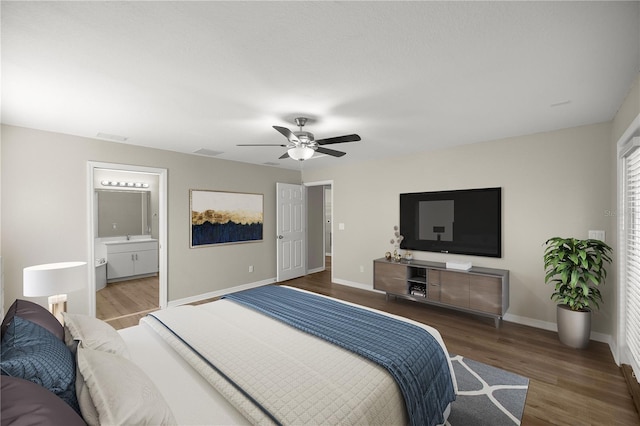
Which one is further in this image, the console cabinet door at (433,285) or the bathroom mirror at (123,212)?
the bathroom mirror at (123,212)

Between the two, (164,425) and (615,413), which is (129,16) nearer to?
(164,425)

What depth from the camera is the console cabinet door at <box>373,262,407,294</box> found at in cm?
425

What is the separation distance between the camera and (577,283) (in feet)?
9.63

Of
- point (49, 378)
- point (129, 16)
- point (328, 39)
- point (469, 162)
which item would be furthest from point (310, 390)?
point (469, 162)

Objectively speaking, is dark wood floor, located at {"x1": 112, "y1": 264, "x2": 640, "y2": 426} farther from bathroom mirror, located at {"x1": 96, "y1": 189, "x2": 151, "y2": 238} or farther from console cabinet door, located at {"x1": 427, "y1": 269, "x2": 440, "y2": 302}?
bathroom mirror, located at {"x1": 96, "y1": 189, "x2": 151, "y2": 238}

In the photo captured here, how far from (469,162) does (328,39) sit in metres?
3.16

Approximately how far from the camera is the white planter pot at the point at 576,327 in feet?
9.46

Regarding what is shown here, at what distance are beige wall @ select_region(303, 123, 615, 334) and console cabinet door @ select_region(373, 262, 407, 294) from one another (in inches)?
19.1

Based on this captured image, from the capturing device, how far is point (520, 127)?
3246mm

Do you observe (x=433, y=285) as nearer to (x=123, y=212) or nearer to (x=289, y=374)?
(x=289, y=374)

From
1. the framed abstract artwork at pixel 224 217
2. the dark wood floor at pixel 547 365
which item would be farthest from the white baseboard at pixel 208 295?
the dark wood floor at pixel 547 365

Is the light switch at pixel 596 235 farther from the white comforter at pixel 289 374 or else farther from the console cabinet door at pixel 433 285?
the white comforter at pixel 289 374

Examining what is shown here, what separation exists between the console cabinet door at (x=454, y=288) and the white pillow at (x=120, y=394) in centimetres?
354

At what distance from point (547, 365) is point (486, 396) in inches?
36.2
